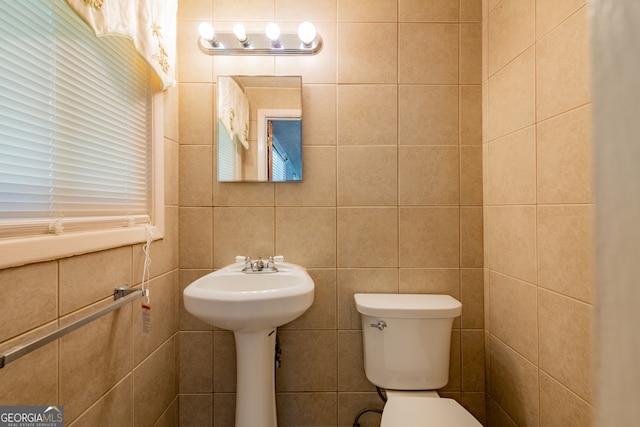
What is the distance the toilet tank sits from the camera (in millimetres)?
1229

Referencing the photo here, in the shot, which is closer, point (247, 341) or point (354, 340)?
point (247, 341)

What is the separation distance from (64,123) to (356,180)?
3.52 ft

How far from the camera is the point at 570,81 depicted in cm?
94

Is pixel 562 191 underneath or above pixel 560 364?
above

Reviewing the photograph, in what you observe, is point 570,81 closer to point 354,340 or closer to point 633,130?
point 633,130

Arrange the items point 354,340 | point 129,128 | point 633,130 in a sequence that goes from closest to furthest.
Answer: point 633,130 < point 129,128 < point 354,340

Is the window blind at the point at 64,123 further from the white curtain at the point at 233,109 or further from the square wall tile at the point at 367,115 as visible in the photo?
the square wall tile at the point at 367,115

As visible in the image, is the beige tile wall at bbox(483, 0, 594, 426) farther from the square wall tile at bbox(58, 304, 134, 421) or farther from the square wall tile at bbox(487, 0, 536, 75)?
the square wall tile at bbox(58, 304, 134, 421)

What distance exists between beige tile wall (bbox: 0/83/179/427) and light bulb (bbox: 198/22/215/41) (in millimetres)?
293

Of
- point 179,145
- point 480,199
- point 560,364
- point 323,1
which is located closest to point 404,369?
point 560,364

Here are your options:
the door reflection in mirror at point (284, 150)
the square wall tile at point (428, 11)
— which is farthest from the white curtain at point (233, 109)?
the square wall tile at point (428, 11)

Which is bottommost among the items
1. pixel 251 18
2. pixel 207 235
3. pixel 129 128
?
pixel 207 235

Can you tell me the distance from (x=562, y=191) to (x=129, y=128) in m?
1.53

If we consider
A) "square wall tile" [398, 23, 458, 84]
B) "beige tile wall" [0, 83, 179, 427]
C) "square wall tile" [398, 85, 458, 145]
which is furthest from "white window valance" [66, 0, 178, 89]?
"square wall tile" [398, 85, 458, 145]
